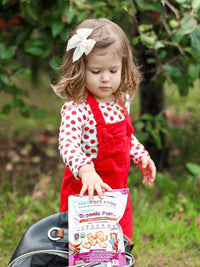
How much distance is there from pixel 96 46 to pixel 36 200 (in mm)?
1646

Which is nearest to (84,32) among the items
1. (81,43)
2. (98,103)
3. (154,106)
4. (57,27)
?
(81,43)

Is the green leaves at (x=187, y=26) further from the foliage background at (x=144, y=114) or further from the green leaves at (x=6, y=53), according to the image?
the green leaves at (x=6, y=53)

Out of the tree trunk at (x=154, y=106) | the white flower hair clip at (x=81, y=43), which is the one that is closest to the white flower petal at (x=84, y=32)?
the white flower hair clip at (x=81, y=43)

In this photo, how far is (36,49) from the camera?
309cm

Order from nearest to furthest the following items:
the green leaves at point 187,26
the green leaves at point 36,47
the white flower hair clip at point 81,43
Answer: the white flower hair clip at point 81,43 → the green leaves at point 187,26 → the green leaves at point 36,47

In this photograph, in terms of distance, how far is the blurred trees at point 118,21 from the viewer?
2.72 metres

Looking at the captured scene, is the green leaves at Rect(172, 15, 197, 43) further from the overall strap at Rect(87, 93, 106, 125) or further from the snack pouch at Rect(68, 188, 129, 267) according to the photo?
the snack pouch at Rect(68, 188, 129, 267)

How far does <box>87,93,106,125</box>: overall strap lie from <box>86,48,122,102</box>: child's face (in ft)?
0.15

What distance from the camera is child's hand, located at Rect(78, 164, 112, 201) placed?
1.68 meters

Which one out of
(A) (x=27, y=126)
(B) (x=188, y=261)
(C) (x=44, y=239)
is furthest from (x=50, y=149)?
(C) (x=44, y=239)

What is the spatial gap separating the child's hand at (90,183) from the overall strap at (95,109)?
357 mm

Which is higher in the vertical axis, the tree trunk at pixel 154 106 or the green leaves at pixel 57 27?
the green leaves at pixel 57 27

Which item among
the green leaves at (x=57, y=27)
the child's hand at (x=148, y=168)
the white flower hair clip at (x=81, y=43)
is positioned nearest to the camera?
the white flower hair clip at (x=81, y=43)

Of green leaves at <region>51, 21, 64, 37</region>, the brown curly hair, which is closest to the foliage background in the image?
green leaves at <region>51, 21, 64, 37</region>
